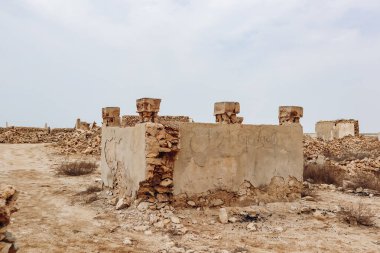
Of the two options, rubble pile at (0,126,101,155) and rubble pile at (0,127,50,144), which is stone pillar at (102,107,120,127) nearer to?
rubble pile at (0,126,101,155)

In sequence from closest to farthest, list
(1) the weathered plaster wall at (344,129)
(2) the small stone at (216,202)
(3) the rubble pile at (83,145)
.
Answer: (2) the small stone at (216,202)
(3) the rubble pile at (83,145)
(1) the weathered plaster wall at (344,129)

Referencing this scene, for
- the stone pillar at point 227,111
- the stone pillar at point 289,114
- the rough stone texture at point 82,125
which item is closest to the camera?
the stone pillar at point 227,111

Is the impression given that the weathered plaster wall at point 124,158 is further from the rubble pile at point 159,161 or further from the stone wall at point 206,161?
the rubble pile at point 159,161

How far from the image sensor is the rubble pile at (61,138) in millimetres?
18156

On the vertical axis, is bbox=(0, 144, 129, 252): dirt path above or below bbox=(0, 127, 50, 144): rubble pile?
below

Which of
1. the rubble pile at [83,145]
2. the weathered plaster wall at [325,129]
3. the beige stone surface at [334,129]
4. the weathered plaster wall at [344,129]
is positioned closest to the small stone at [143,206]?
the rubble pile at [83,145]

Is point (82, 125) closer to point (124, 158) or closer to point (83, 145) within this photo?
point (83, 145)

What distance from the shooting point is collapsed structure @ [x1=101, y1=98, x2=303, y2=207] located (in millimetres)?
6766

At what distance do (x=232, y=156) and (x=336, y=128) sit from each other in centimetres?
2243

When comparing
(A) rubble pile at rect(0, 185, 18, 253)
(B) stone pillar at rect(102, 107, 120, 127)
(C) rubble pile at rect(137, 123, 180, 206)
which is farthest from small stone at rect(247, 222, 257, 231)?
(B) stone pillar at rect(102, 107, 120, 127)

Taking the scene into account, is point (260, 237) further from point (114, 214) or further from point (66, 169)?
point (66, 169)

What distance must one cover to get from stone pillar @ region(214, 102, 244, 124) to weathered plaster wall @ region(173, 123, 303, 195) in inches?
10.3

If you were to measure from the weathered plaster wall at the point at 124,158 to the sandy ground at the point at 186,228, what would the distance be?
0.51 meters

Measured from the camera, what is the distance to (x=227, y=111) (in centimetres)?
745
